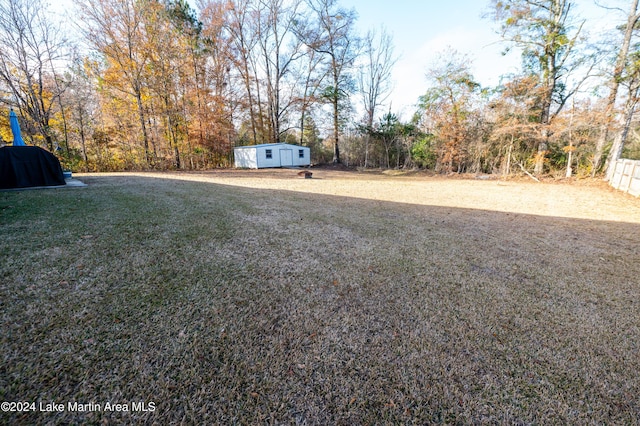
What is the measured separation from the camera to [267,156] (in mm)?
16703

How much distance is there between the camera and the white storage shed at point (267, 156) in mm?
16375

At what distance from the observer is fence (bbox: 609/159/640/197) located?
6.96m

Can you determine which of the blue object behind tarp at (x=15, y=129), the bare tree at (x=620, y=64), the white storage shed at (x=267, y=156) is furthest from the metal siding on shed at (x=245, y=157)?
the bare tree at (x=620, y=64)

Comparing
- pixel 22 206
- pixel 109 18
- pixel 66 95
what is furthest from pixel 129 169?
pixel 22 206

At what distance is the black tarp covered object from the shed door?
1224 cm

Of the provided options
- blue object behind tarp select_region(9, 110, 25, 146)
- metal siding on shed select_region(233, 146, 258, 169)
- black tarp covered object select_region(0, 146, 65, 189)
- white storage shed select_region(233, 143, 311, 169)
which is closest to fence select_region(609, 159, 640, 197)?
black tarp covered object select_region(0, 146, 65, 189)

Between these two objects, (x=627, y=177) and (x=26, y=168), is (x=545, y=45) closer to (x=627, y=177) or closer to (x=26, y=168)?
(x=627, y=177)

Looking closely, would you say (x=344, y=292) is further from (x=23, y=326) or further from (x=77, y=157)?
(x=77, y=157)

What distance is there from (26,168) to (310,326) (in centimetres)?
807

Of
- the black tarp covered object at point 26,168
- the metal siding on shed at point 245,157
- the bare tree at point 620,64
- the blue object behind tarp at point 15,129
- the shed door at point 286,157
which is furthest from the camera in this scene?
the shed door at point 286,157

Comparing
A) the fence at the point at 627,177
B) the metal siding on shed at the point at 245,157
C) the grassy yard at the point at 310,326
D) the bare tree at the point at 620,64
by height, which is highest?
the bare tree at the point at 620,64

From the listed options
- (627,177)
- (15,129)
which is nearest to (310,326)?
(15,129)

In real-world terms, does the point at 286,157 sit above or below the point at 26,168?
above

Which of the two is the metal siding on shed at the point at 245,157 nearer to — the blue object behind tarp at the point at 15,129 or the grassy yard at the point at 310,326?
the blue object behind tarp at the point at 15,129
